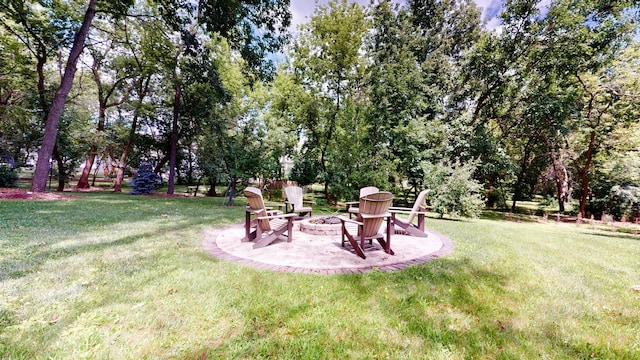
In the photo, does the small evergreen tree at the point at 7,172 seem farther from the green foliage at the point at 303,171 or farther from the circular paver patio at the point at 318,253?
the circular paver patio at the point at 318,253

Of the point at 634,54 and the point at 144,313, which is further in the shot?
the point at 634,54

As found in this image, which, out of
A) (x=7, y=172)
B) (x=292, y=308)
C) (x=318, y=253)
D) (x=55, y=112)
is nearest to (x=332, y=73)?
(x=55, y=112)

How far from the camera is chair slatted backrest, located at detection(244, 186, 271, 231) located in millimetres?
4719

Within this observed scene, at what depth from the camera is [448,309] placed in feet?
8.87

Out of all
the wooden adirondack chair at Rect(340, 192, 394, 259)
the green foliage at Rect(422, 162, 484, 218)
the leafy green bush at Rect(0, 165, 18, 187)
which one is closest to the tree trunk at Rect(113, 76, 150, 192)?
the leafy green bush at Rect(0, 165, 18, 187)

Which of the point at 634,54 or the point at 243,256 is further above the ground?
the point at 634,54

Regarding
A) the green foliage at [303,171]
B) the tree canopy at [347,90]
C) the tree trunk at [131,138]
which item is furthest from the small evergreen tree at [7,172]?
the green foliage at [303,171]

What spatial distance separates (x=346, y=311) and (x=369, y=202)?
75.0 inches

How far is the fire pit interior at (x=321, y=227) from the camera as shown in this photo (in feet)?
18.3

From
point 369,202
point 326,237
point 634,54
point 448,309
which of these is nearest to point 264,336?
point 448,309

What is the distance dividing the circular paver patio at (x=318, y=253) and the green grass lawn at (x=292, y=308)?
254mm

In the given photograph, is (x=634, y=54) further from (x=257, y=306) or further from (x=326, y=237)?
(x=257, y=306)

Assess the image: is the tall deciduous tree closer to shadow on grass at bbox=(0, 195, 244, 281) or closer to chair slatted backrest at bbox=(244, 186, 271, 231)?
shadow on grass at bbox=(0, 195, 244, 281)

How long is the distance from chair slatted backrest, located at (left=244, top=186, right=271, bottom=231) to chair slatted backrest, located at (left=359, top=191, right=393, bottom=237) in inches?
73.6
